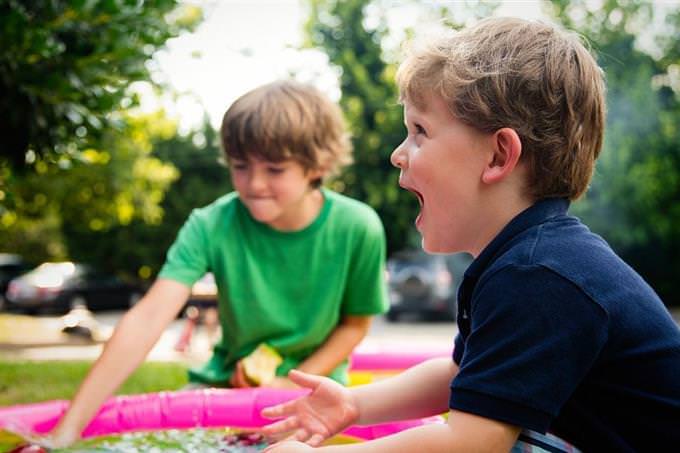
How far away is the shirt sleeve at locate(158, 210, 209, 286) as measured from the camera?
8.36ft

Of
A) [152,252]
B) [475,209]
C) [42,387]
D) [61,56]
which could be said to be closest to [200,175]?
[152,252]

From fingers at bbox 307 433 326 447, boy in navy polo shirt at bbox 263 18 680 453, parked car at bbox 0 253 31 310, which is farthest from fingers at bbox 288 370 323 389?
parked car at bbox 0 253 31 310

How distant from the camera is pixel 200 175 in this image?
25.3 m

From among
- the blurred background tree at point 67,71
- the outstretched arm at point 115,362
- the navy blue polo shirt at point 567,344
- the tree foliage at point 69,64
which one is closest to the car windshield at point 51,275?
the blurred background tree at point 67,71

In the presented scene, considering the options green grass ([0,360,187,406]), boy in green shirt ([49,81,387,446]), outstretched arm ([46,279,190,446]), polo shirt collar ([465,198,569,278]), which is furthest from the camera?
green grass ([0,360,187,406])

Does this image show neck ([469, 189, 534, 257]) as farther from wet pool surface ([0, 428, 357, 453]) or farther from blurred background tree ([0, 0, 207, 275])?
blurred background tree ([0, 0, 207, 275])

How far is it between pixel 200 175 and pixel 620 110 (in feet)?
40.7

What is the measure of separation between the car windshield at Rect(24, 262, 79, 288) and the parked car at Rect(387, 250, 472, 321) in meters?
7.98

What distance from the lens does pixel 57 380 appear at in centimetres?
557

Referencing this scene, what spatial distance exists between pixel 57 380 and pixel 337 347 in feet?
11.1

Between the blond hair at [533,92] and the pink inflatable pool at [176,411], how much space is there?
129 centimetres

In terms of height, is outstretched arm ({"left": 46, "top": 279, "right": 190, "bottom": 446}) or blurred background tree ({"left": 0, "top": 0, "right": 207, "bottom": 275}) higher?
blurred background tree ({"left": 0, "top": 0, "right": 207, "bottom": 275})

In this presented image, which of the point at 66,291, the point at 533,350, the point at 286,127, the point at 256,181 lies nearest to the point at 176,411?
the point at 256,181

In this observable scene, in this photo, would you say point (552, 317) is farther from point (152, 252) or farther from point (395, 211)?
point (152, 252)
